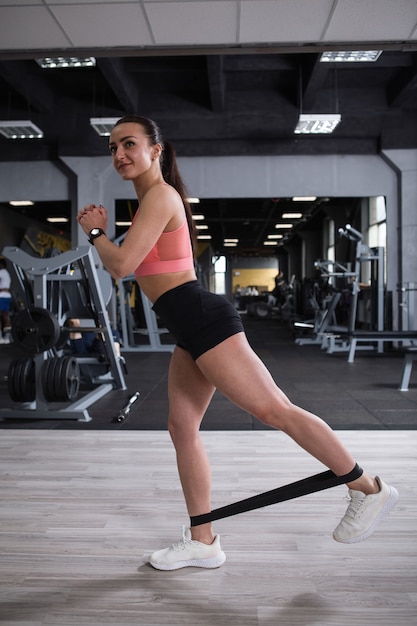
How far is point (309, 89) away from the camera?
770cm

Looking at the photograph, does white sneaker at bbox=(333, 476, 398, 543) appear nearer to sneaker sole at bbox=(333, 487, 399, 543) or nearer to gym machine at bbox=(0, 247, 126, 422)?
sneaker sole at bbox=(333, 487, 399, 543)

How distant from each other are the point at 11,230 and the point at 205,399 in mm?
13200

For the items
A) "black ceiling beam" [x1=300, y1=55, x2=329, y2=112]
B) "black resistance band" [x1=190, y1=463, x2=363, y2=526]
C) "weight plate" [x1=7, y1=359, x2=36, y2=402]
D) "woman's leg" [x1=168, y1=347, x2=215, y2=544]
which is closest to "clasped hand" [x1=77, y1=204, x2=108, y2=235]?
"woman's leg" [x1=168, y1=347, x2=215, y2=544]

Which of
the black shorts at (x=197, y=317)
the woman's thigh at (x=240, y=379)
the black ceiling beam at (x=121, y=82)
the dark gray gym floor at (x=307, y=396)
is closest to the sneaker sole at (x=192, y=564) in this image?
the woman's thigh at (x=240, y=379)

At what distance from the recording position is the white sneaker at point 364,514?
1385 mm

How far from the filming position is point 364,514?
4.56 feet

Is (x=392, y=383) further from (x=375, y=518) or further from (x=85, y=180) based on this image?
(x=85, y=180)

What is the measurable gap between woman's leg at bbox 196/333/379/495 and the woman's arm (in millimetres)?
305

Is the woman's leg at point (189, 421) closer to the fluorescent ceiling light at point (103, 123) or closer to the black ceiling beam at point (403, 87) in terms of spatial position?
the fluorescent ceiling light at point (103, 123)

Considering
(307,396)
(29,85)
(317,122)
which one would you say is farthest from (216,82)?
(307,396)

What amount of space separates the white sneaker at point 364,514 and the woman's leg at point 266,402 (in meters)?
0.10

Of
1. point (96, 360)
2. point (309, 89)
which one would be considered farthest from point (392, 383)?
point (309, 89)

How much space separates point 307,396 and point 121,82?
203 inches

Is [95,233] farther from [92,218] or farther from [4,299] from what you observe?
[4,299]
